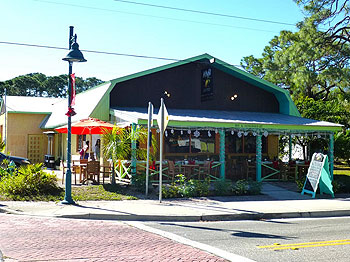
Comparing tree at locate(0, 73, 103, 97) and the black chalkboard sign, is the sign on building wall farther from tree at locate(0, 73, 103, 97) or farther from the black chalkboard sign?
tree at locate(0, 73, 103, 97)

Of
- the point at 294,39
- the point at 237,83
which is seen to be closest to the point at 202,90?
the point at 237,83

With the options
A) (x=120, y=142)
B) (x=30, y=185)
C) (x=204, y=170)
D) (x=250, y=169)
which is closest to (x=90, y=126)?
(x=120, y=142)

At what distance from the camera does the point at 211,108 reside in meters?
22.7

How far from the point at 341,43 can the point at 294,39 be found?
17.2 ft

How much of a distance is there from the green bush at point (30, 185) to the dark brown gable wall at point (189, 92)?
732 cm

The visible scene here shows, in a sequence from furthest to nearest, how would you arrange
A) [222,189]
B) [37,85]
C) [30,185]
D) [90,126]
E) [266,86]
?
[37,85]
[266,86]
[90,126]
[222,189]
[30,185]

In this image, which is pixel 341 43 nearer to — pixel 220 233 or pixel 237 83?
pixel 237 83

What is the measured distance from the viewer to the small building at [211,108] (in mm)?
19375

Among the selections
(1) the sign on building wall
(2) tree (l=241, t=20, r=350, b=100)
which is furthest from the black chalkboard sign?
(2) tree (l=241, t=20, r=350, b=100)

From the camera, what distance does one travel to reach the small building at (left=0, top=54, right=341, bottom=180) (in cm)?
1938

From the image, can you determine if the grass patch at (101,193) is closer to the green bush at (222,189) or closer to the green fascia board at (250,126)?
the green fascia board at (250,126)

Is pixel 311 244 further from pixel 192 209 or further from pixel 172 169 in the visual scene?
pixel 172 169

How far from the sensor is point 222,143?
18.6 meters

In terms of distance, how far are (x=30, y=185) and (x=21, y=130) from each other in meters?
15.7
